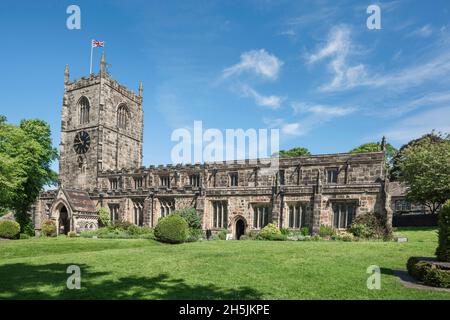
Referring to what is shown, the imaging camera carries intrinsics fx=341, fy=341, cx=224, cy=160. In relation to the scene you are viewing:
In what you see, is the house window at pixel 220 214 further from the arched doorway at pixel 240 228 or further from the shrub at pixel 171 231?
the shrub at pixel 171 231

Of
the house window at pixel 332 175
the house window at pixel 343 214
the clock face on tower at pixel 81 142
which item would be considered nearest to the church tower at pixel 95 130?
the clock face on tower at pixel 81 142

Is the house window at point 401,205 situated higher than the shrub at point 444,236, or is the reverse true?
the shrub at point 444,236

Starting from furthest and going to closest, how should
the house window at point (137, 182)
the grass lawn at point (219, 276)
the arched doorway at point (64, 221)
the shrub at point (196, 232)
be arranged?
1. the house window at point (137, 182)
2. the arched doorway at point (64, 221)
3. the shrub at point (196, 232)
4. the grass lawn at point (219, 276)

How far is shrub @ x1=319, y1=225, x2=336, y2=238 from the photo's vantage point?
28823 mm

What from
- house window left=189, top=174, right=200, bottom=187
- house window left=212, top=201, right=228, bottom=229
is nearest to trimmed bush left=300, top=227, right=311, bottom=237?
house window left=212, top=201, right=228, bottom=229

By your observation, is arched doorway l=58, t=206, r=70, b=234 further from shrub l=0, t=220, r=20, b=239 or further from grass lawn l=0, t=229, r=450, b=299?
grass lawn l=0, t=229, r=450, b=299

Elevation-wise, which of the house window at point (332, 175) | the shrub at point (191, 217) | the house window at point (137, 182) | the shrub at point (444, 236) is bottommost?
the shrub at point (191, 217)

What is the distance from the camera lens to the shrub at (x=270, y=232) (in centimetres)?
2848

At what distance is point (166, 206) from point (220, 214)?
22.3ft

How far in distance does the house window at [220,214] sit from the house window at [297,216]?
6.79m

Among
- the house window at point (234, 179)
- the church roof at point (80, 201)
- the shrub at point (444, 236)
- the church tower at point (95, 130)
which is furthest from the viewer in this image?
the church tower at point (95, 130)

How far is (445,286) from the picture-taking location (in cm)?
1038
